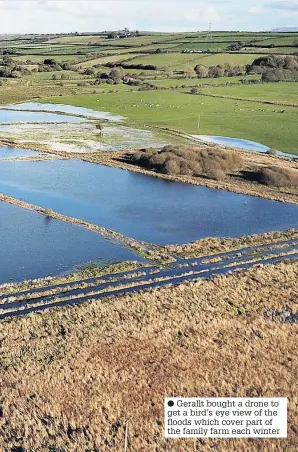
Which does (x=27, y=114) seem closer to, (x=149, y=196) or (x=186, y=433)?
(x=149, y=196)

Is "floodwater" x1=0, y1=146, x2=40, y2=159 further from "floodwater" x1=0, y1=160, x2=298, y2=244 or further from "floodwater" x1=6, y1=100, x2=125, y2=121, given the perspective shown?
"floodwater" x1=6, y1=100, x2=125, y2=121

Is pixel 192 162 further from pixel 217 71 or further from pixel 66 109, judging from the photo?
pixel 217 71

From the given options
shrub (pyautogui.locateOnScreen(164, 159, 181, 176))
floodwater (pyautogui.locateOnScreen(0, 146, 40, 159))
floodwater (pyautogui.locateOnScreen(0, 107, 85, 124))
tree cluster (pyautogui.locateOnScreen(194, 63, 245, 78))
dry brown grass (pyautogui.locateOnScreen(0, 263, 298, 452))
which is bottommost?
dry brown grass (pyautogui.locateOnScreen(0, 263, 298, 452))

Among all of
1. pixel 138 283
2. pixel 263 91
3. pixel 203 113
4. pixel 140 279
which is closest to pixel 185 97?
pixel 203 113

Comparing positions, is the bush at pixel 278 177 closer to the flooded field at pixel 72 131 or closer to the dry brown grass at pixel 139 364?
the flooded field at pixel 72 131

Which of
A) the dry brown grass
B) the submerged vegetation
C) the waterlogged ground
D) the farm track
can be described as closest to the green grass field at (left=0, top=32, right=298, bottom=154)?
the waterlogged ground
